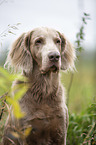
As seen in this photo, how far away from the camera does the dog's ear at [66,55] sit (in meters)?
2.88

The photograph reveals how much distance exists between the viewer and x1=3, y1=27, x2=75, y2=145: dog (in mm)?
2297

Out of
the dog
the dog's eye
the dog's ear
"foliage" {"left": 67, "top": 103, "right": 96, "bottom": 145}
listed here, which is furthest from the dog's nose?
"foliage" {"left": 67, "top": 103, "right": 96, "bottom": 145}

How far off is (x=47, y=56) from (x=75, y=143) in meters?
1.75

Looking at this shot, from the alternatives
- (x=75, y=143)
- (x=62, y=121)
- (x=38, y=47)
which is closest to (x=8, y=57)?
(x=38, y=47)

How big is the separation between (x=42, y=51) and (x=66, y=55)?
641mm

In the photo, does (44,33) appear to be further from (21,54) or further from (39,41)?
(21,54)

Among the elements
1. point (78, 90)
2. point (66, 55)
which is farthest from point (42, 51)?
point (78, 90)

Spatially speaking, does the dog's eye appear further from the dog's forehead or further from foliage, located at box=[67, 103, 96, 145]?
foliage, located at box=[67, 103, 96, 145]

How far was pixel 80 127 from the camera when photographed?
3.54 metres

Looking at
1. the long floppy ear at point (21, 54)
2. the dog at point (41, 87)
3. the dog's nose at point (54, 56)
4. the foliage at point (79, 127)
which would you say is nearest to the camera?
the dog's nose at point (54, 56)

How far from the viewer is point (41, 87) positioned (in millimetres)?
2582

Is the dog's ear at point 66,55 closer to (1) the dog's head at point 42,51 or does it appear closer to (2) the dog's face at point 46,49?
(1) the dog's head at point 42,51

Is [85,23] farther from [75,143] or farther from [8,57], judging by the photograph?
[75,143]

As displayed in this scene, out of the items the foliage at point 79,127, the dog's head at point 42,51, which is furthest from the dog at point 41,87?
the foliage at point 79,127
